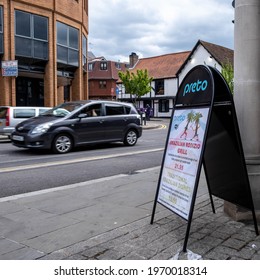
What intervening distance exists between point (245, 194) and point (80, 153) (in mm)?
8241

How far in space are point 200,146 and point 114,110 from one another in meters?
9.81

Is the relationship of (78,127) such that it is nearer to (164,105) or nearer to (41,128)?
(41,128)

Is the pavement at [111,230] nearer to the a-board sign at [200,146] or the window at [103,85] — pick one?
the a-board sign at [200,146]

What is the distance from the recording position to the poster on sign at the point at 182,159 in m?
3.68

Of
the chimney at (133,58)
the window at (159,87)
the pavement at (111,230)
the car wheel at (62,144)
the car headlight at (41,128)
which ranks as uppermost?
the chimney at (133,58)

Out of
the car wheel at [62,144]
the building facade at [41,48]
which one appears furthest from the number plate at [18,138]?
the building facade at [41,48]

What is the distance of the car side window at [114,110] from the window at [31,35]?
39.4ft

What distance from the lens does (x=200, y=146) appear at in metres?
3.62

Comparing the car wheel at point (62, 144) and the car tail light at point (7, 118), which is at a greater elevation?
the car tail light at point (7, 118)

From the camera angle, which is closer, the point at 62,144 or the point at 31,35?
the point at 62,144

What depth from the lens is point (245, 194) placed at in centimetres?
401

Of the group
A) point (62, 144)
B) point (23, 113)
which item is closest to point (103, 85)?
point (23, 113)

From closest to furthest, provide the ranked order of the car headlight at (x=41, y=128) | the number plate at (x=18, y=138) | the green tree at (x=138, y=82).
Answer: the car headlight at (x=41, y=128)
the number plate at (x=18, y=138)
the green tree at (x=138, y=82)

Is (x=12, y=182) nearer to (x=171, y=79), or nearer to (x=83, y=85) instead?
(x=83, y=85)
